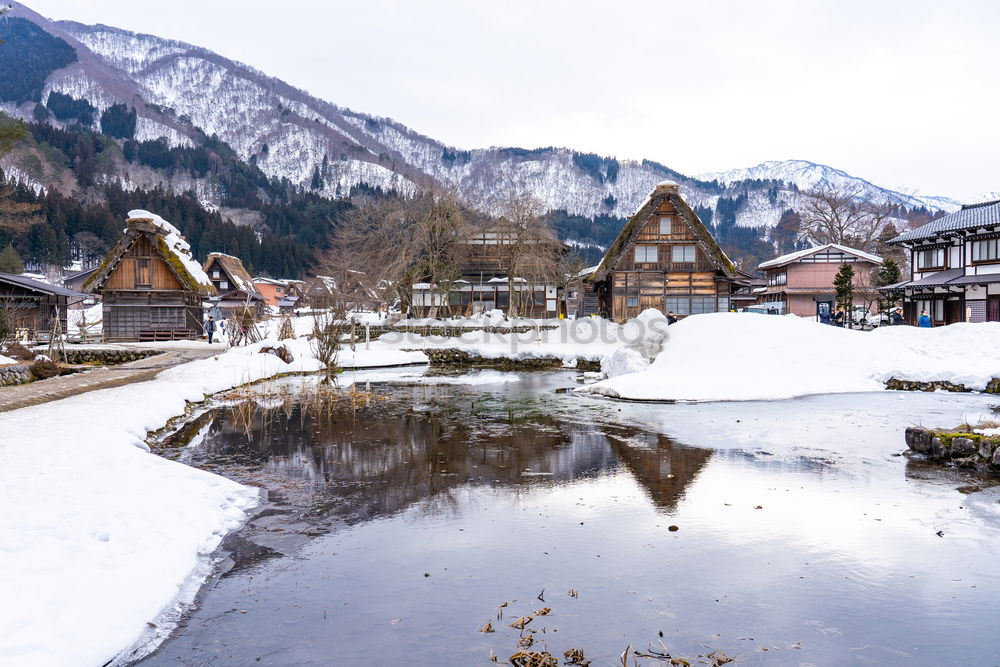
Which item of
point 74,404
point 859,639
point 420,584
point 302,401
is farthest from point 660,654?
point 302,401

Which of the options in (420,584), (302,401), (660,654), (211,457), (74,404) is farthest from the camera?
(302,401)

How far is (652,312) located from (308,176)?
176163 mm

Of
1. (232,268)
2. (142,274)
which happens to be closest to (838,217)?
(142,274)

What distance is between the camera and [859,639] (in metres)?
4.18

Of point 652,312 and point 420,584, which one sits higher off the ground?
point 652,312

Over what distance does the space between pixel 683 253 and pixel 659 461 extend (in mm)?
30433

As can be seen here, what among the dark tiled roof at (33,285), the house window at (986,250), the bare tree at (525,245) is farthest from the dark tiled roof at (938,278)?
the dark tiled roof at (33,285)

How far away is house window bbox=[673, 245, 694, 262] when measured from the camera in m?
37.3

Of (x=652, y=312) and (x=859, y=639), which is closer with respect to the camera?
(x=859, y=639)

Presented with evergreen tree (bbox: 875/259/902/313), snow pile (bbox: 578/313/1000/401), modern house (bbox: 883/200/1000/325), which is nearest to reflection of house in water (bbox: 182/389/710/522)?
snow pile (bbox: 578/313/1000/401)

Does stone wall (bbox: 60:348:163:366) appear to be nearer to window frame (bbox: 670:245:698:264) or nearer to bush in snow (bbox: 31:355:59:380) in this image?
bush in snow (bbox: 31:355:59:380)

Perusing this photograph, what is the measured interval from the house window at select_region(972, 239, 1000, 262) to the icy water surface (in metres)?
27.9

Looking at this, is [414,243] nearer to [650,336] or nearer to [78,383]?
[650,336]

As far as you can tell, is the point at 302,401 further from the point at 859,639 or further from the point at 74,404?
the point at 859,639
